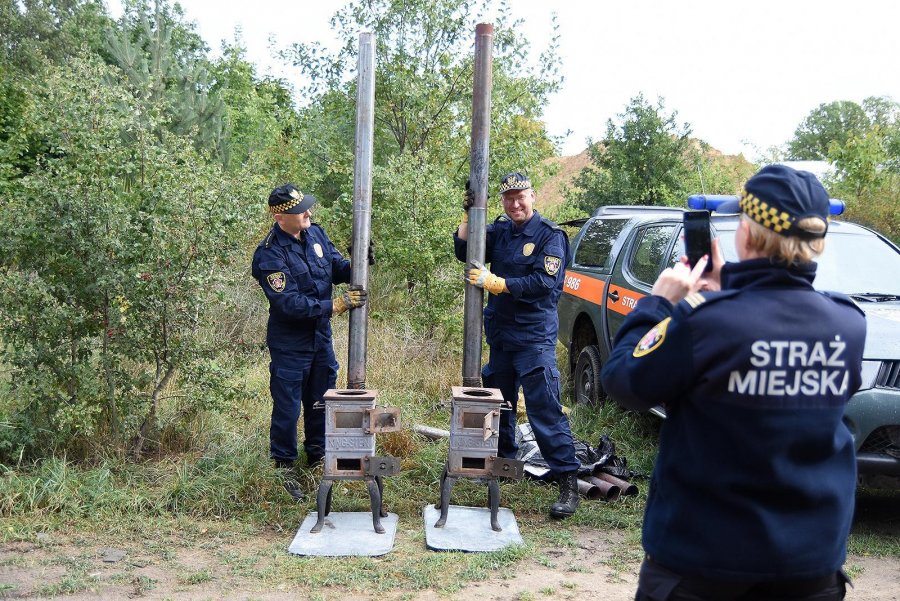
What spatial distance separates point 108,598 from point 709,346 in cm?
338

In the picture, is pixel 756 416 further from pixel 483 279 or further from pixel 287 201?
pixel 287 201

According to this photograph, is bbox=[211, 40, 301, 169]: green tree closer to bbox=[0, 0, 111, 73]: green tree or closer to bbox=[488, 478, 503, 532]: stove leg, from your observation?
bbox=[0, 0, 111, 73]: green tree

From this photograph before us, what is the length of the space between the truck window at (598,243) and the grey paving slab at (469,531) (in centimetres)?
287

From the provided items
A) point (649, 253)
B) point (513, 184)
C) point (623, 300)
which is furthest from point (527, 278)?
point (649, 253)

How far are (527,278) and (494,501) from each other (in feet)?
4.61

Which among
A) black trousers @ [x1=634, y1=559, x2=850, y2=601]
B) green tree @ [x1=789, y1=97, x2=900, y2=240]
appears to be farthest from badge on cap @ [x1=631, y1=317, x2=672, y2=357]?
green tree @ [x1=789, y1=97, x2=900, y2=240]

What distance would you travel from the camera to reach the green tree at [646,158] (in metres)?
15.3

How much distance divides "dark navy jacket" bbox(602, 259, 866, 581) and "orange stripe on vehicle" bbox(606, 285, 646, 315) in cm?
457

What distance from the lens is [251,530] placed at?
16.2ft

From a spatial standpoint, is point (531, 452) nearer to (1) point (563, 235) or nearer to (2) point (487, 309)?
(2) point (487, 309)

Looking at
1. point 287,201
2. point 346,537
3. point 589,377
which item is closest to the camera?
point 346,537

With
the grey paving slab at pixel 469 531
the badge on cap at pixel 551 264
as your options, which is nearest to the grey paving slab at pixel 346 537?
the grey paving slab at pixel 469 531

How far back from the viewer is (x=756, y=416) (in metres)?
1.90

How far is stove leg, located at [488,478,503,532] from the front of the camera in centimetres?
496
